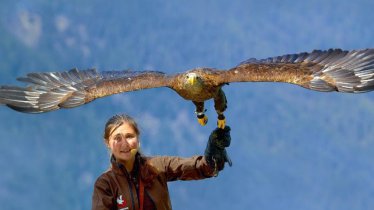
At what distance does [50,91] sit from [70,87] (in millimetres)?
267

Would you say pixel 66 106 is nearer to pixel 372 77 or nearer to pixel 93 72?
pixel 93 72

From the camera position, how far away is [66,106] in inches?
280

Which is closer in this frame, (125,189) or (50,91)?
(125,189)

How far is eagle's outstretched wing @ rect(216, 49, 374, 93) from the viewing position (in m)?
6.46

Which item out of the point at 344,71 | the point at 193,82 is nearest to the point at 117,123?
the point at 193,82

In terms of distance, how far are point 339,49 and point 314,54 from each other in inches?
12.2

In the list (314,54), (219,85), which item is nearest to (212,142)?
(219,85)

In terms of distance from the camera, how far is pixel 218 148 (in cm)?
501

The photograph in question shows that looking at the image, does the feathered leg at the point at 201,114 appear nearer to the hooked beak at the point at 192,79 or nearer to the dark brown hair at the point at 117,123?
the hooked beak at the point at 192,79

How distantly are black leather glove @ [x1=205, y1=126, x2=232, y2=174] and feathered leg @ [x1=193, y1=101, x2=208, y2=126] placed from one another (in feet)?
4.40

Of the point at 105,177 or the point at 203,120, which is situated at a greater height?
the point at 203,120

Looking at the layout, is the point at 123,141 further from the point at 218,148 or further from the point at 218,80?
the point at 218,80

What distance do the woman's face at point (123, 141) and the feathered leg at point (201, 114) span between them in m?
2.35

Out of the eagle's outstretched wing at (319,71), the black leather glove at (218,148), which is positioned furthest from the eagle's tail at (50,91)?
the black leather glove at (218,148)
